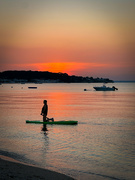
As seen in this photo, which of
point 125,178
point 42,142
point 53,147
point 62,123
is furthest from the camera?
point 62,123

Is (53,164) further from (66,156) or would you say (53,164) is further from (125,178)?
(125,178)

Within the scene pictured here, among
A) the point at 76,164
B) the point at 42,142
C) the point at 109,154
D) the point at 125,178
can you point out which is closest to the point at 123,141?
the point at 109,154

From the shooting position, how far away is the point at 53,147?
20234mm

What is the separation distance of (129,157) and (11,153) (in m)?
7.51

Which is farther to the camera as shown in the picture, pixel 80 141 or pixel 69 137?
pixel 69 137

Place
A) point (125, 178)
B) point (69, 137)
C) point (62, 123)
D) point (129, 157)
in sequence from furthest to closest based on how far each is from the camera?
point (62, 123) → point (69, 137) → point (129, 157) → point (125, 178)

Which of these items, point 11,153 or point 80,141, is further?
point 80,141

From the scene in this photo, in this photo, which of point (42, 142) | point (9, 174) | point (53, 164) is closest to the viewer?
point (9, 174)

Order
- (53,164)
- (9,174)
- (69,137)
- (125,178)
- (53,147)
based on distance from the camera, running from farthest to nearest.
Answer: (69,137), (53,147), (53,164), (125,178), (9,174)

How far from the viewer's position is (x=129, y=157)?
57.1 ft

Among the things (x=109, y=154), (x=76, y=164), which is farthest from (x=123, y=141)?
(x=76, y=164)

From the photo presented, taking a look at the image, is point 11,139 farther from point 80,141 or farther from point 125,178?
point 125,178

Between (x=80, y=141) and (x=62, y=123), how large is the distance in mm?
9320

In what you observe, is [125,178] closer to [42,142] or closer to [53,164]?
[53,164]
